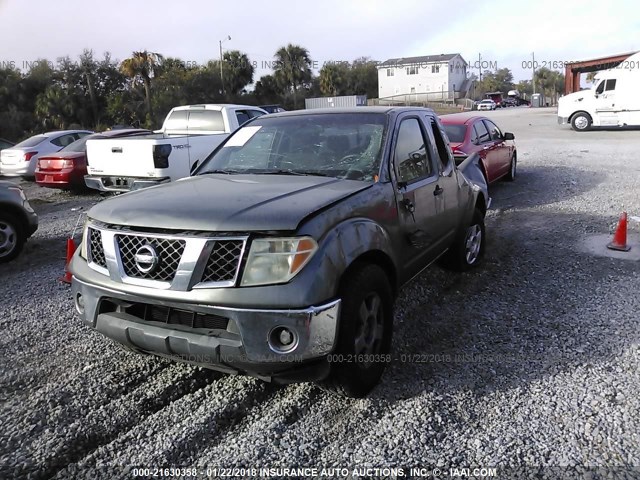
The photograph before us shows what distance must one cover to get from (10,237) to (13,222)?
0.68ft

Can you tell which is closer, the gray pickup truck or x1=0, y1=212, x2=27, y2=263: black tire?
the gray pickup truck

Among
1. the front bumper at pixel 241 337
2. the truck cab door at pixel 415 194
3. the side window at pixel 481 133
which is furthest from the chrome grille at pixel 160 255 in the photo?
the side window at pixel 481 133

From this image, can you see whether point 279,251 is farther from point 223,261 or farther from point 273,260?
point 223,261

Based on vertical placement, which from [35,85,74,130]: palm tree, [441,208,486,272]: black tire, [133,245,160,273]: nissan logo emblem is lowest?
[441,208,486,272]: black tire

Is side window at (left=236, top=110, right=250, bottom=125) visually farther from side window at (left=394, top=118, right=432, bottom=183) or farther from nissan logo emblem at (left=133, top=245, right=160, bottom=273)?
nissan logo emblem at (left=133, top=245, right=160, bottom=273)

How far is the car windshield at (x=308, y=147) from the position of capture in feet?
12.4

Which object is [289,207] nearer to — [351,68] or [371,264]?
[371,264]

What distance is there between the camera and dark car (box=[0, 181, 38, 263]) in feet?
22.0

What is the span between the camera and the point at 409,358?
3.81 metres

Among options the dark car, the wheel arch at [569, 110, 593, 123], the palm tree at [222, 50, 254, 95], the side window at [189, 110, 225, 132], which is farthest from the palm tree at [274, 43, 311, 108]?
the dark car

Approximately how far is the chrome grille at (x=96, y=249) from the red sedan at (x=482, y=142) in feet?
20.9

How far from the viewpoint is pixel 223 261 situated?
2.78 meters

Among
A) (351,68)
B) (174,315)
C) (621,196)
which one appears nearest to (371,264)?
(174,315)

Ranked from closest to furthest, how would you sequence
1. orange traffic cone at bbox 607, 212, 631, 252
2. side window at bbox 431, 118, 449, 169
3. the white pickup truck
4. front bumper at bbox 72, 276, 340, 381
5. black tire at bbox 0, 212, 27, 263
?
front bumper at bbox 72, 276, 340, 381
side window at bbox 431, 118, 449, 169
orange traffic cone at bbox 607, 212, 631, 252
black tire at bbox 0, 212, 27, 263
the white pickup truck
